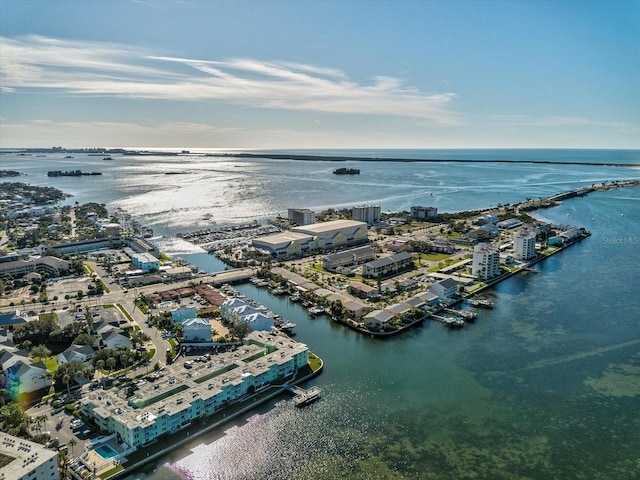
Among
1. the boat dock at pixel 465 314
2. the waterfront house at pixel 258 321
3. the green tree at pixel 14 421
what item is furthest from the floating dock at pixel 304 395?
the boat dock at pixel 465 314

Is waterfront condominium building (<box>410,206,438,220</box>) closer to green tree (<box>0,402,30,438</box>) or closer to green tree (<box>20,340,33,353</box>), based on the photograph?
green tree (<box>20,340,33,353</box>)

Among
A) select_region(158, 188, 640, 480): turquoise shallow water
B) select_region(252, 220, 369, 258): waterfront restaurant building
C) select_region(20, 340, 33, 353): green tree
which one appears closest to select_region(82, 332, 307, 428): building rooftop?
select_region(158, 188, 640, 480): turquoise shallow water

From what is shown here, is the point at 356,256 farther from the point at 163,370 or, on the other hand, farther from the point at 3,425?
the point at 3,425

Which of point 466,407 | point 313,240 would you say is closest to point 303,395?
point 466,407

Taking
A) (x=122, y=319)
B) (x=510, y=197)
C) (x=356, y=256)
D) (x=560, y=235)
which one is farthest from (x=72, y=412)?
(x=510, y=197)

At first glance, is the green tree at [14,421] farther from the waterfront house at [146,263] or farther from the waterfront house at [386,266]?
the waterfront house at [386,266]
